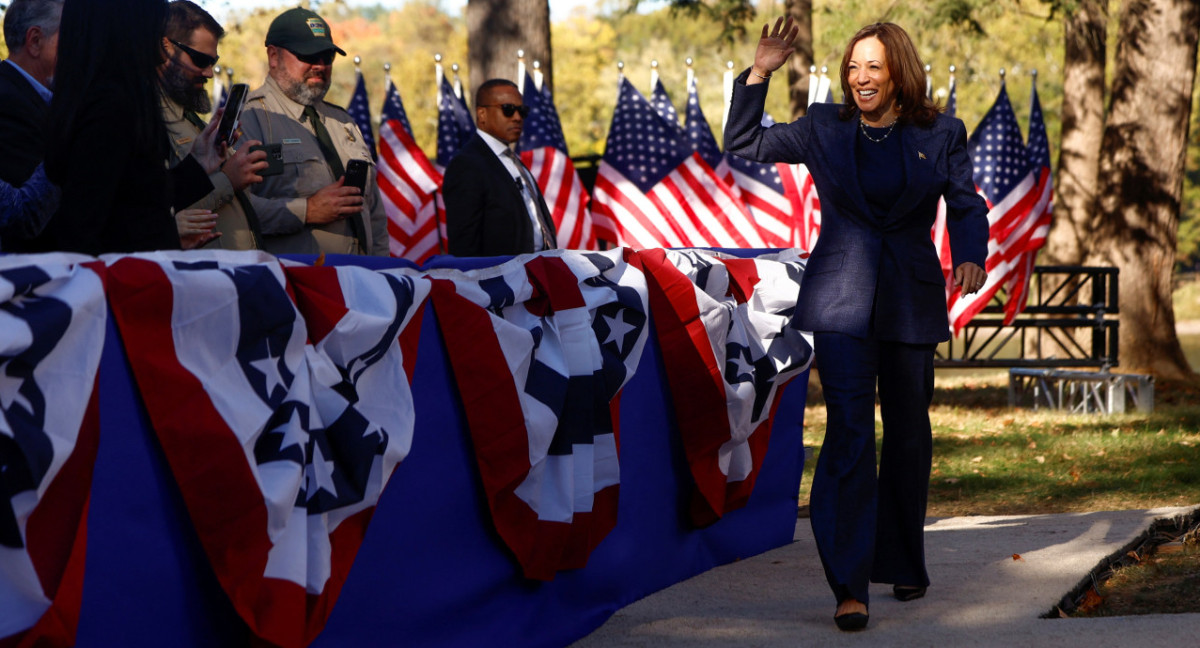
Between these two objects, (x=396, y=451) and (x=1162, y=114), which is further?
(x=1162, y=114)

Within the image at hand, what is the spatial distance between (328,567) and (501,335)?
977 mm

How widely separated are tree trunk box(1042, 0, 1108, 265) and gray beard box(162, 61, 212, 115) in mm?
15923

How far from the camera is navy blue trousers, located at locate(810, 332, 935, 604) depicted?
464 centimetres

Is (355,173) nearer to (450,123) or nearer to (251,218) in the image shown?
(251,218)

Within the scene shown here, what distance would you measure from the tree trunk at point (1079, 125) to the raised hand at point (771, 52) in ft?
50.0

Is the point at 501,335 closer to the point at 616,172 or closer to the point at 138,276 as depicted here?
the point at 138,276

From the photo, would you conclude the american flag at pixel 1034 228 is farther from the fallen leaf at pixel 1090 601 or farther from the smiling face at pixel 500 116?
the fallen leaf at pixel 1090 601

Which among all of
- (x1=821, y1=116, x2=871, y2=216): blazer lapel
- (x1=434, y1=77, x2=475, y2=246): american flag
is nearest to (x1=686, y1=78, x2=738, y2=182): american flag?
(x1=434, y1=77, x2=475, y2=246): american flag

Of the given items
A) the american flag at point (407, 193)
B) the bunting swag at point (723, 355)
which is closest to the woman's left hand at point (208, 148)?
the bunting swag at point (723, 355)

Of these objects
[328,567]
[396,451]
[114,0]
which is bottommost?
[328,567]

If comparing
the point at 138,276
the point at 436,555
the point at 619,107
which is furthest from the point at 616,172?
the point at 138,276

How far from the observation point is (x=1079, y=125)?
19.5 m

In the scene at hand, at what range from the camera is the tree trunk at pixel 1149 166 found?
15727 mm

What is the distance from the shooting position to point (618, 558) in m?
4.83
